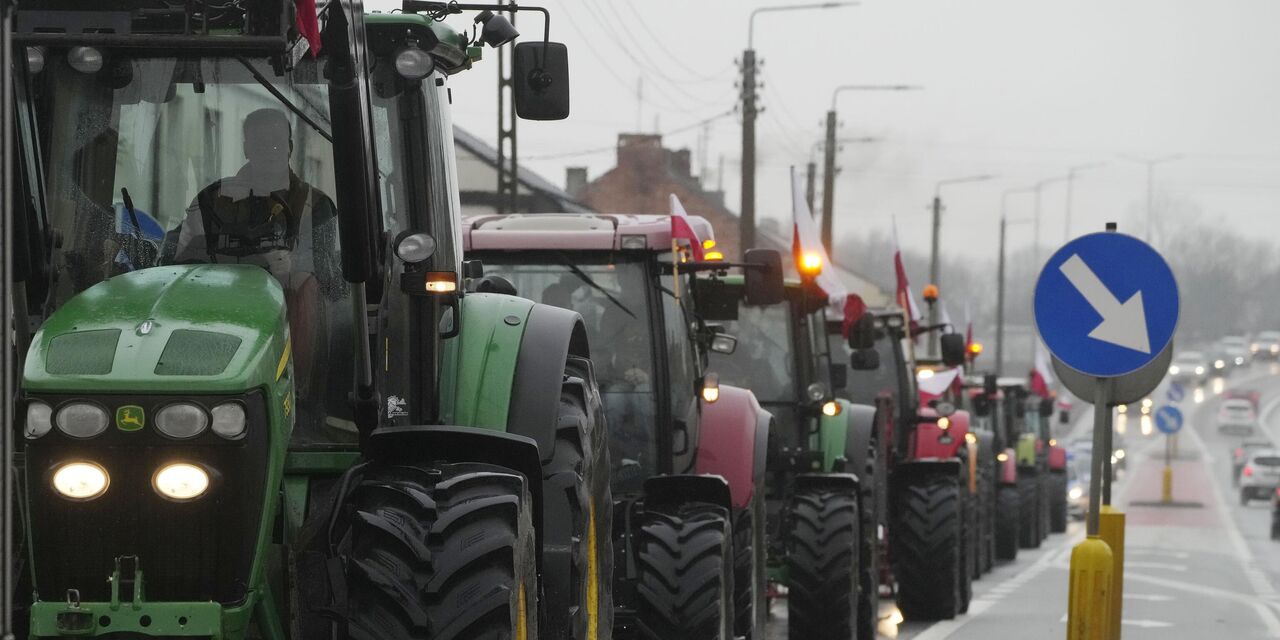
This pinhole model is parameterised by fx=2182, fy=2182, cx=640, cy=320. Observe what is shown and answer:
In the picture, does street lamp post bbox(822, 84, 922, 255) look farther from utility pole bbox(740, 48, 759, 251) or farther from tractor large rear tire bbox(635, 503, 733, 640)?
tractor large rear tire bbox(635, 503, 733, 640)

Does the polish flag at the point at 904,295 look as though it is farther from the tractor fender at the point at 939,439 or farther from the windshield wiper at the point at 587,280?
the windshield wiper at the point at 587,280

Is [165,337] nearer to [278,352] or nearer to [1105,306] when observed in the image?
[278,352]

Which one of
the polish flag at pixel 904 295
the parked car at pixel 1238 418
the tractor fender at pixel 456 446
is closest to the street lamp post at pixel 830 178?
the polish flag at pixel 904 295

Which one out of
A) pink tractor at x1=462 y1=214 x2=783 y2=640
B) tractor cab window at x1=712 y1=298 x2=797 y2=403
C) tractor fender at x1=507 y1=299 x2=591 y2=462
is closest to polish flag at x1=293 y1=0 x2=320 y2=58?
tractor fender at x1=507 y1=299 x2=591 y2=462

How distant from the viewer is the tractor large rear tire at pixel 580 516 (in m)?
6.49

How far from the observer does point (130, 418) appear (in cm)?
503

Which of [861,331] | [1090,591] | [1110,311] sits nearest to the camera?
[1090,591]

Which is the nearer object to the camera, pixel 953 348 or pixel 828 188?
→ pixel 953 348

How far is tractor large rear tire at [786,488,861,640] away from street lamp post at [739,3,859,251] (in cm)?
1594

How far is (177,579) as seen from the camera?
510cm

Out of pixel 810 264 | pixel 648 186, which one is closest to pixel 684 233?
pixel 810 264

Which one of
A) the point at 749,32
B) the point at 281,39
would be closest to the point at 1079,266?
the point at 281,39

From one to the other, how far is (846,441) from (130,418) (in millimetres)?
10326

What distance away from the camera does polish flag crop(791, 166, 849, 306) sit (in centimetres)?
1480
